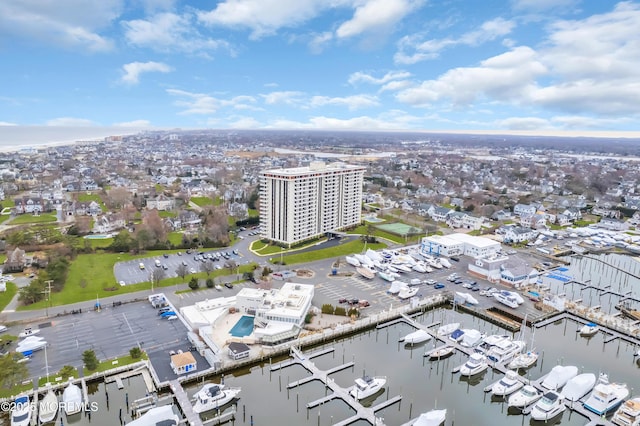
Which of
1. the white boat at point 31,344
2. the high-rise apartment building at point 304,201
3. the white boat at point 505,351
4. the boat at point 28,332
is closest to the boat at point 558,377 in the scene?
the white boat at point 505,351

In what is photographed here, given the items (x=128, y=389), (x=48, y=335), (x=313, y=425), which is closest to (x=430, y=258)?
(x=313, y=425)

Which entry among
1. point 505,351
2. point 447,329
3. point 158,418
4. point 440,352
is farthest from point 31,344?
point 505,351

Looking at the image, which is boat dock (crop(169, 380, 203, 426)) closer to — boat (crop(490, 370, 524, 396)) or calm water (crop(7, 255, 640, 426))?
calm water (crop(7, 255, 640, 426))

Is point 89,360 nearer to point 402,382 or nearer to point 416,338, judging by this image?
point 402,382

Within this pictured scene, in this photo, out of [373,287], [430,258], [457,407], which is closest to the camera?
[457,407]

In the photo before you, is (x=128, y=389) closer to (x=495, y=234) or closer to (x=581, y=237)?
(x=495, y=234)

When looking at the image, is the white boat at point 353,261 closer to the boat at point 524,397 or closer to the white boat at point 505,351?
the white boat at point 505,351

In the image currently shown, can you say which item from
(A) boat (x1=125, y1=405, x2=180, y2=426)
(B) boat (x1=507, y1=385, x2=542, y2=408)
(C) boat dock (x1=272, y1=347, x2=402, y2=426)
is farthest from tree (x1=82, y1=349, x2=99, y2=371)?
(B) boat (x1=507, y1=385, x2=542, y2=408)
